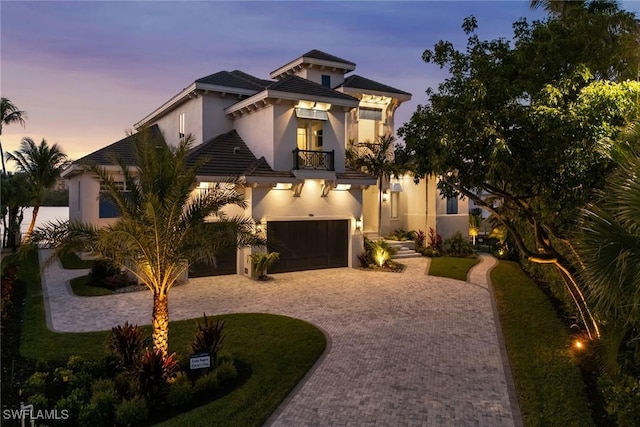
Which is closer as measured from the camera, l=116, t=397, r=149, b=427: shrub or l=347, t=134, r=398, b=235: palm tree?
l=116, t=397, r=149, b=427: shrub

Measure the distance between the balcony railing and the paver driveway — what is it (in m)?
5.06

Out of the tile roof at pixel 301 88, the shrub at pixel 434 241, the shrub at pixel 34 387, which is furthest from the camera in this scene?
the shrub at pixel 434 241

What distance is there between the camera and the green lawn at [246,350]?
6.82 m

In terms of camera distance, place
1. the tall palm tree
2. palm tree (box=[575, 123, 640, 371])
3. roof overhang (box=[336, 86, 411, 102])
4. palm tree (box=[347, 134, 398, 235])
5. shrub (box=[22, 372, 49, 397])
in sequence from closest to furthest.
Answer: palm tree (box=[575, 123, 640, 371]) → shrub (box=[22, 372, 49, 397]) → palm tree (box=[347, 134, 398, 235]) → roof overhang (box=[336, 86, 411, 102]) → the tall palm tree

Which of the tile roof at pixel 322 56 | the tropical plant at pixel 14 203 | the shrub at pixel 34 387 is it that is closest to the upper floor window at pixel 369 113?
the tile roof at pixel 322 56

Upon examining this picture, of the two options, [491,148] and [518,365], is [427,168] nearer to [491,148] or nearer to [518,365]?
[491,148]

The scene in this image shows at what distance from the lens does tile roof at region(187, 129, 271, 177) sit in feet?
60.4

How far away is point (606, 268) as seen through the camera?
5.71 meters

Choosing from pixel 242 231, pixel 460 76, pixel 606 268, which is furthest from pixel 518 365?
pixel 460 76

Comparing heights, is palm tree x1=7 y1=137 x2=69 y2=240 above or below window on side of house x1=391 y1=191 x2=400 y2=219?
above

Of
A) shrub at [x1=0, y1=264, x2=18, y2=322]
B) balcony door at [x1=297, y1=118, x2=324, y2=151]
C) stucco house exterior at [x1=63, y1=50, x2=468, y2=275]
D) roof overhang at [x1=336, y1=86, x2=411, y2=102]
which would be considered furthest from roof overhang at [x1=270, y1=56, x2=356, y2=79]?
shrub at [x1=0, y1=264, x2=18, y2=322]

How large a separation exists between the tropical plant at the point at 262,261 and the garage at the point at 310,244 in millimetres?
1046

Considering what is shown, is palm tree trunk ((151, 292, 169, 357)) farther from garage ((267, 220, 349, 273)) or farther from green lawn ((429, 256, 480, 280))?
green lawn ((429, 256, 480, 280))

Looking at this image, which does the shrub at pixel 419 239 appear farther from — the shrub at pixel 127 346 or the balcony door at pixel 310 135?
the shrub at pixel 127 346
